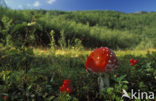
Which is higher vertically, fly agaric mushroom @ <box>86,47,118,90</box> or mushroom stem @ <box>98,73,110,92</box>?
fly agaric mushroom @ <box>86,47,118,90</box>

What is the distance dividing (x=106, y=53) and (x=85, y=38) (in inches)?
334

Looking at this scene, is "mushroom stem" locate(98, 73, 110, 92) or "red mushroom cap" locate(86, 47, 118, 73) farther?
"mushroom stem" locate(98, 73, 110, 92)

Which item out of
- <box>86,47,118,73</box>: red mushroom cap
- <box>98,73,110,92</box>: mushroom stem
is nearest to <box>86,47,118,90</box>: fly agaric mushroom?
<box>86,47,118,73</box>: red mushroom cap

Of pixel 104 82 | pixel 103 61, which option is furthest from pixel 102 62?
pixel 104 82

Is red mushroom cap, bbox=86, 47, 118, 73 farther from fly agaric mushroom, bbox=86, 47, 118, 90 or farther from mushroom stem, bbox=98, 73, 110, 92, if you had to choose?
mushroom stem, bbox=98, 73, 110, 92

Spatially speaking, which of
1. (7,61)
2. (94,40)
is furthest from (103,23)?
(7,61)

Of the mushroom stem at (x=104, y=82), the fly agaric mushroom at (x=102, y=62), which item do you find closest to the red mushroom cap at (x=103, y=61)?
the fly agaric mushroom at (x=102, y=62)

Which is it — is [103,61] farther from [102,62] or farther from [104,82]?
[104,82]

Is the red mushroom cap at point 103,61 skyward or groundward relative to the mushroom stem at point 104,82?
skyward

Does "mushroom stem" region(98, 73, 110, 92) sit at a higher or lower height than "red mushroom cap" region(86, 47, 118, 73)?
lower

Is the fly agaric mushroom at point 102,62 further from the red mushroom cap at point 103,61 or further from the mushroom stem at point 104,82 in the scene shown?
the mushroom stem at point 104,82

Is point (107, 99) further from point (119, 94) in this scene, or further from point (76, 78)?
point (76, 78)

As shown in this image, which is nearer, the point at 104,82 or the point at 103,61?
the point at 103,61

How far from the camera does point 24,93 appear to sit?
166 cm
